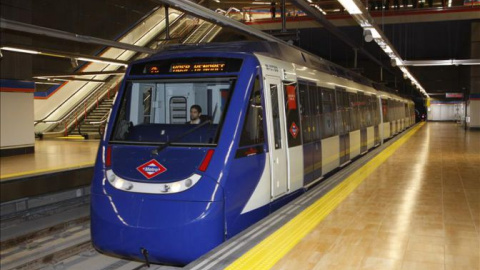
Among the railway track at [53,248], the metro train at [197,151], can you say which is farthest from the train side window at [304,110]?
the railway track at [53,248]

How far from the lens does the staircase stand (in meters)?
23.0

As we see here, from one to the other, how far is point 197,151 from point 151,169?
56 centimetres

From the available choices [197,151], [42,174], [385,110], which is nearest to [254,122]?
[197,151]

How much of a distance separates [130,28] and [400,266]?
23.1 m

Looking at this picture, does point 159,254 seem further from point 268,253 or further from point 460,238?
point 460,238

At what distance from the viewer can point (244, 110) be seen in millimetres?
5723

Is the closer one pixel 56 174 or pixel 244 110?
pixel 244 110

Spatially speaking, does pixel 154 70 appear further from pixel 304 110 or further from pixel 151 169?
pixel 304 110

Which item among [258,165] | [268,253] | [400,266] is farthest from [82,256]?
[400,266]

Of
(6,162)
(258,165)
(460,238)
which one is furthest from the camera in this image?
(6,162)

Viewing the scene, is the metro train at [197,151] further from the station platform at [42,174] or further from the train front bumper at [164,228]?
the station platform at [42,174]

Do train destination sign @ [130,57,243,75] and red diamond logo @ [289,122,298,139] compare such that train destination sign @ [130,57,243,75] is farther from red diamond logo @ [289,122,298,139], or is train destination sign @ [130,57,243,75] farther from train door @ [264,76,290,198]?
red diamond logo @ [289,122,298,139]

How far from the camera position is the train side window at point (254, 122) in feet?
18.9

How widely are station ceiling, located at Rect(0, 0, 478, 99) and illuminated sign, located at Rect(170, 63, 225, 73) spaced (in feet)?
26.8
